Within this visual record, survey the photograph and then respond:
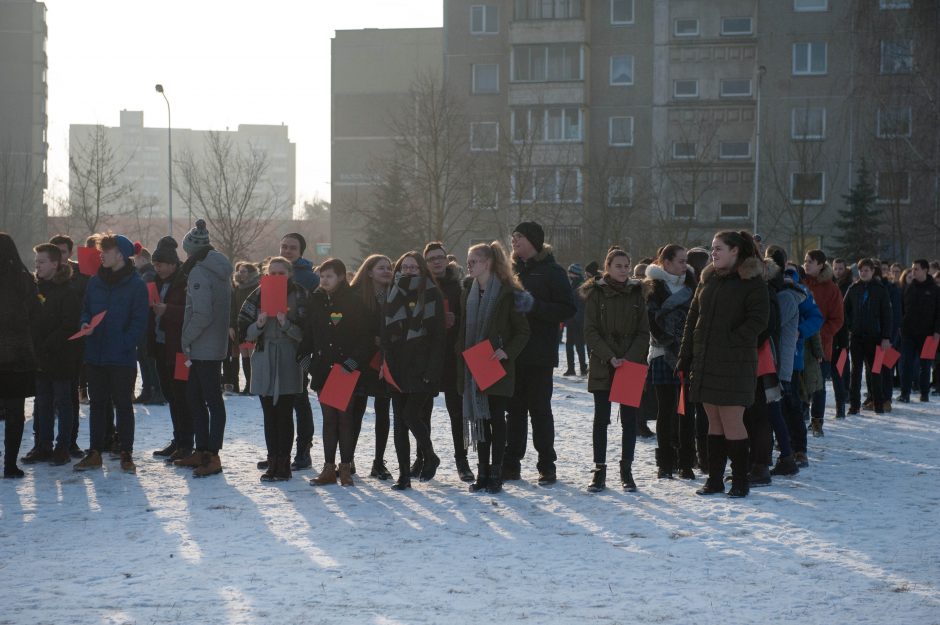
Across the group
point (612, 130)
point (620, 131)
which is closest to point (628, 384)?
point (620, 131)

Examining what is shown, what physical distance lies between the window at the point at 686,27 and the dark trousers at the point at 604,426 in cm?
5177

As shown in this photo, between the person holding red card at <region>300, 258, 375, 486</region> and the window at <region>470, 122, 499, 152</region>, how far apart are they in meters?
50.7

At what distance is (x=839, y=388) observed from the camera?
1492 centimetres

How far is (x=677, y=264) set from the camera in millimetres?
10242

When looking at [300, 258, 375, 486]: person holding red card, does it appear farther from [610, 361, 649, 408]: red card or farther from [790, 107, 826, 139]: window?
[790, 107, 826, 139]: window

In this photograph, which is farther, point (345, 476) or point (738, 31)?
point (738, 31)

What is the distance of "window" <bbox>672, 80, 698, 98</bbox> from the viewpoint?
2303 inches

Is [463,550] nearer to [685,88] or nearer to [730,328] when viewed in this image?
[730,328]

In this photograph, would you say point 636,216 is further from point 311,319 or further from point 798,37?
point 311,319

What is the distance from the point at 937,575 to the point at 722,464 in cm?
268

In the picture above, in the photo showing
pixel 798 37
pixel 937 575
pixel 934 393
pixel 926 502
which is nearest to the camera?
pixel 937 575

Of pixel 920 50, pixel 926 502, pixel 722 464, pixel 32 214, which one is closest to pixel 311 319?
pixel 722 464

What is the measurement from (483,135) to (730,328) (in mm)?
52128

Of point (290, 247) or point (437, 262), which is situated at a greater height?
point (290, 247)
